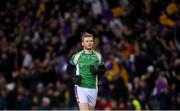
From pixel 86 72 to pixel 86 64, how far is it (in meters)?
0.17

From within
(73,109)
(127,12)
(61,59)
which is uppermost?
(127,12)

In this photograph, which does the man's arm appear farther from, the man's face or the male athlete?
the man's face

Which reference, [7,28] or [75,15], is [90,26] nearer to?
[75,15]

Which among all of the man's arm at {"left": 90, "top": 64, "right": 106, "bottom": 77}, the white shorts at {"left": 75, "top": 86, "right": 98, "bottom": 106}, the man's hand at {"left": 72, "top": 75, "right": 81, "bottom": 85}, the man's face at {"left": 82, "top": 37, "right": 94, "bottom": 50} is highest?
the man's face at {"left": 82, "top": 37, "right": 94, "bottom": 50}

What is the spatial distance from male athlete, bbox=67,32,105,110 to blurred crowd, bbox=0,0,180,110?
6833mm

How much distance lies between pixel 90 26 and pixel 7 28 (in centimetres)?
382

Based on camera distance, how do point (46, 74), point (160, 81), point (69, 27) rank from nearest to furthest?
1. point (160, 81)
2. point (46, 74)
3. point (69, 27)

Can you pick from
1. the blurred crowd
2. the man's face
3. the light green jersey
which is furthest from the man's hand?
the blurred crowd

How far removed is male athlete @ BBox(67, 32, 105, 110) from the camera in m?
14.0

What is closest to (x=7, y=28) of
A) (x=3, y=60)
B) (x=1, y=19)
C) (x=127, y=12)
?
(x=1, y=19)

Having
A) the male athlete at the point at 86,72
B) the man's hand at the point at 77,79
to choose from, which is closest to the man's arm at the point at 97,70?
the male athlete at the point at 86,72

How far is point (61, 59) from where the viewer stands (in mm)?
24391

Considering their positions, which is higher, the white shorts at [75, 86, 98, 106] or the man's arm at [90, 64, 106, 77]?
the man's arm at [90, 64, 106, 77]

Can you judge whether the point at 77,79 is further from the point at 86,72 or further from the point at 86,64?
the point at 86,64
